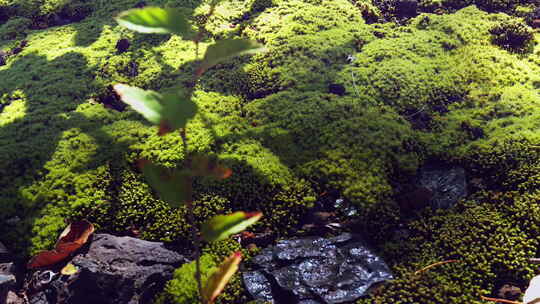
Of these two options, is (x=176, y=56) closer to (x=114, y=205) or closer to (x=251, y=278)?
(x=114, y=205)

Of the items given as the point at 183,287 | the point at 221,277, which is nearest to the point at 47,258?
the point at 183,287

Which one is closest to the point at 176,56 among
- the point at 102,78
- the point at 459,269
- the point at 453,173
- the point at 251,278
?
the point at 102,78

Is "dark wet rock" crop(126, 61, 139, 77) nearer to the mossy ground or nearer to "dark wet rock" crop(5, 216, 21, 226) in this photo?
the mossy ground

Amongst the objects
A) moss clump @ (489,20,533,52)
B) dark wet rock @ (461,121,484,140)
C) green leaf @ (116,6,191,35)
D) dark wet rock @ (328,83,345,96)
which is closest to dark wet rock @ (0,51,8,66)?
dark wet rock @ (328,83,345,96)

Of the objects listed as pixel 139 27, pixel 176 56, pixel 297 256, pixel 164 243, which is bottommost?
pixel 164 243

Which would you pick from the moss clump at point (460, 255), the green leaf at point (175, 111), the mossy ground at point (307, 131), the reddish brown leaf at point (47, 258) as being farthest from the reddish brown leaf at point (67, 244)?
the moss clump at point (460, 255)

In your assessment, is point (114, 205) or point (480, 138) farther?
point (480, 138)

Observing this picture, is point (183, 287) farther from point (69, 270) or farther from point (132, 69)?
point (132, 69)

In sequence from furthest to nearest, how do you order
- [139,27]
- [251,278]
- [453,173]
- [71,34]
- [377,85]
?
[71,34] < [377,85] < [453,173] < [251,278] < [139,27]
